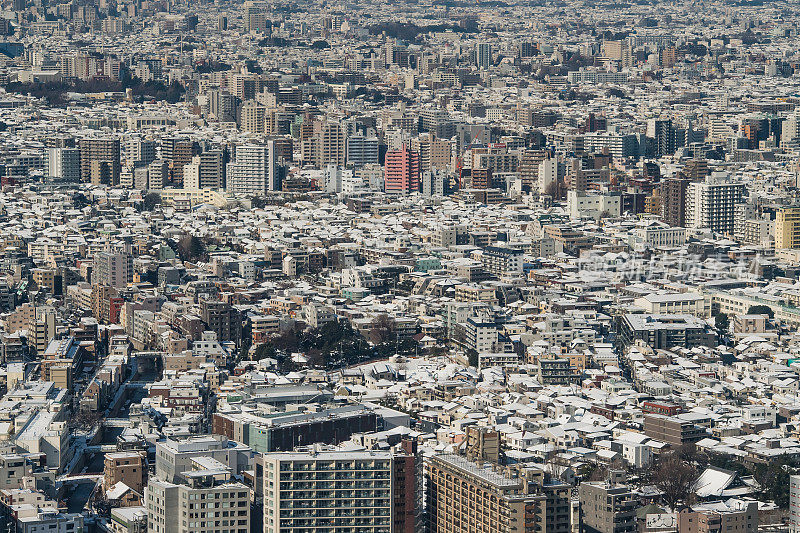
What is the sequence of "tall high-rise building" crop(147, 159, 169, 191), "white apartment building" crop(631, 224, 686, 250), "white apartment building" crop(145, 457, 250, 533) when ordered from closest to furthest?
1. "white apartment building" crop(145, 457, 250, 533)
2. "white apartment building" crop(631, 224, 686, 250)
3. "tall high-rise building" crop(147, 159, 169, 191)

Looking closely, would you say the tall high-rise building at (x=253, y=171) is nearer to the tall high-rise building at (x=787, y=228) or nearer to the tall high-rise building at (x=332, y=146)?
the tall high-rise building at (x=332, y=146)

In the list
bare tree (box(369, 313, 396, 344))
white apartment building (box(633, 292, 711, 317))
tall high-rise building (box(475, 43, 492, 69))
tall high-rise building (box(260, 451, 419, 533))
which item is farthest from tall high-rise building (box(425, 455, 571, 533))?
tall high-rise building (box(475, 43, 492, 69))

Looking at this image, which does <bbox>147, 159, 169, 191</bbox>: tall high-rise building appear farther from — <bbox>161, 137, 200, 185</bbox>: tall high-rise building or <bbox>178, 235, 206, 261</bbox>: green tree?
<bbox>178, 235, 206, 261</bbox>: green tree

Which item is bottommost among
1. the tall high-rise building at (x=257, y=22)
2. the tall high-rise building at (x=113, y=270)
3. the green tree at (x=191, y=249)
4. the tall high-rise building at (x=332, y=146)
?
the green tree at (x=191, y=249)

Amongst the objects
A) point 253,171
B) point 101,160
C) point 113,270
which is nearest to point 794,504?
point 113,270

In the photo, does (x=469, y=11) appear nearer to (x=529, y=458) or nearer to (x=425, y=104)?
(x=425, y=104)

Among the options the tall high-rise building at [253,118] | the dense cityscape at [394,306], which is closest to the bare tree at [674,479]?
the dense cityscape at [394,306]
